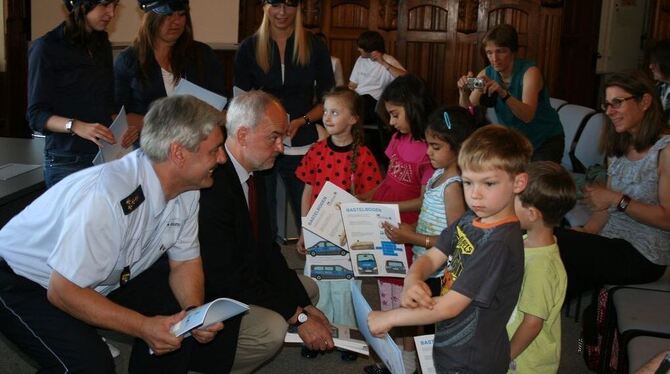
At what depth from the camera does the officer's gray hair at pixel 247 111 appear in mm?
2881

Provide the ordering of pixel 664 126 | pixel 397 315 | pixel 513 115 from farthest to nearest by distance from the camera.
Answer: pixel 513 115, pixel 664 126, pixel 397 315

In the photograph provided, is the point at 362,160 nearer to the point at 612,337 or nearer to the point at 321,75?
the point at 321,75

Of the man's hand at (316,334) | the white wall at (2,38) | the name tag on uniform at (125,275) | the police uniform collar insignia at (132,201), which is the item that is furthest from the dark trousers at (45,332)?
the white wall at (2,38)

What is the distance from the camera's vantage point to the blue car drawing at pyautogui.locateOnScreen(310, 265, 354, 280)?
3.54 m

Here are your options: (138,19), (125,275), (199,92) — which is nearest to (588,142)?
(199,92)

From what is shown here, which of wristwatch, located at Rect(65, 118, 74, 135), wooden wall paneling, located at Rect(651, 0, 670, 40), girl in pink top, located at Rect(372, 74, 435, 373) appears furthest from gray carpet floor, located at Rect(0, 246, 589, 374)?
wooden wall paneling, located at Rect(651, 0, 670, 40)

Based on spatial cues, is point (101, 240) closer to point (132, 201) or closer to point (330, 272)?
point (132, 201)

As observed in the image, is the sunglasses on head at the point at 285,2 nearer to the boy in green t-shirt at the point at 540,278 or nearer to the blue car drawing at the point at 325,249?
the blue car drawing at the point at 325,249

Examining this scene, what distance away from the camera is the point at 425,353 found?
2514mm

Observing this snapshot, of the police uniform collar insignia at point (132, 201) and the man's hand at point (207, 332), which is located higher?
the police uniform collar insignia at point (132, 201)

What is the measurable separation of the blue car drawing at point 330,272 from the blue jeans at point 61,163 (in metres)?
1.15

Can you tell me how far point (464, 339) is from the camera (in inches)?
85.7

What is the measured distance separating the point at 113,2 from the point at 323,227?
1365 mm

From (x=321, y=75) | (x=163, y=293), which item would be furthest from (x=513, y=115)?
(x=163, y=293)
